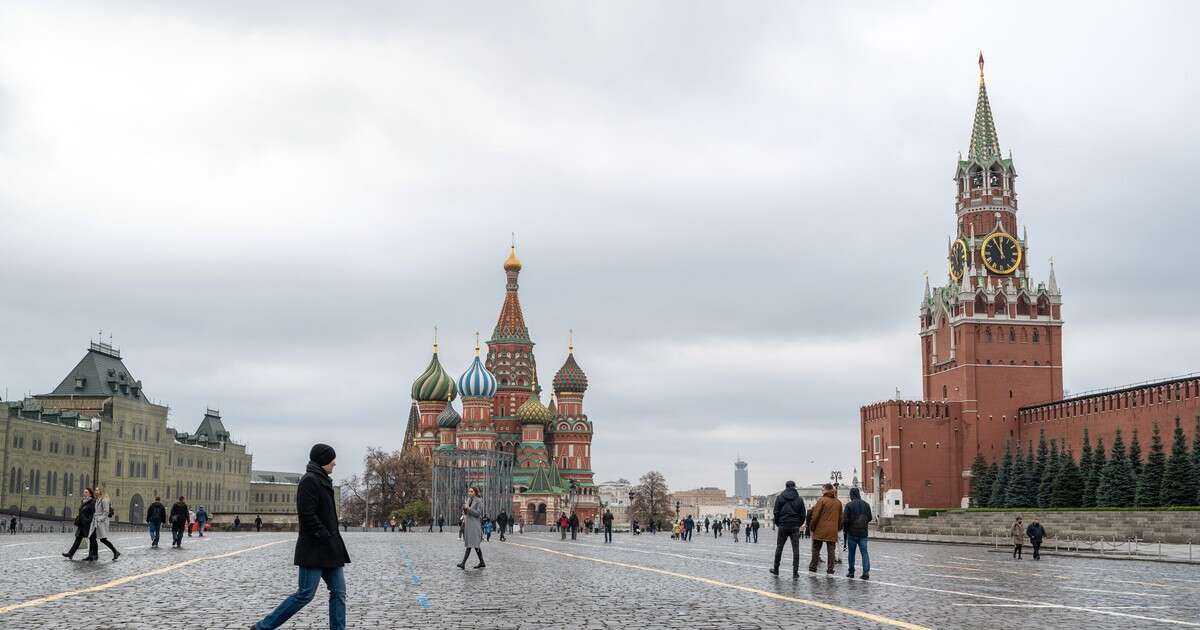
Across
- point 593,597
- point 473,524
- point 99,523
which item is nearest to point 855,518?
point 593,597

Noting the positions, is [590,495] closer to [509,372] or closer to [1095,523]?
[509,372]

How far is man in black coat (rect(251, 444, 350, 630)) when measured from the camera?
28.1 feet

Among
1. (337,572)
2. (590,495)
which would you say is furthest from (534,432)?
(337,572)

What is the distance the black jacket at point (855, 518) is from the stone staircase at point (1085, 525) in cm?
2545

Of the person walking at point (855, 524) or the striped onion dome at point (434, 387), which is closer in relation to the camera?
the person walking at point (855, 524)

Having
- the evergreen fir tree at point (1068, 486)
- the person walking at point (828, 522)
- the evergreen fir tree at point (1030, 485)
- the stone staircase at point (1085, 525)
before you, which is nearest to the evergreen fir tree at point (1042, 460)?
the evergreen fir tree at point (1030, 485)

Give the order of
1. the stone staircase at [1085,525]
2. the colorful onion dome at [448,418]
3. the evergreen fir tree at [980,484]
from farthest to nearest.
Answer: the colorful onion dome at [448,418]
the evergreen fir tree at [980,484]
the stone staircase at [1085,525]

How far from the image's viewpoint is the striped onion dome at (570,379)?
112938 millimetres

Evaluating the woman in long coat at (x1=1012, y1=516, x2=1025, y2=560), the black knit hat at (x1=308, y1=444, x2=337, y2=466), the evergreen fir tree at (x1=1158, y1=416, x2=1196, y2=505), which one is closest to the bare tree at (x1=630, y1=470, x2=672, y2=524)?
the evergreen fir tree at (x1=1158, y1=416, x2=1196, y2=505)

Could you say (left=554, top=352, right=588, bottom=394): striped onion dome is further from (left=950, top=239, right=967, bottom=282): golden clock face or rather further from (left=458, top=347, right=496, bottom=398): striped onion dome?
(left=950, top=239, right=967, bottom=282): golden clock face

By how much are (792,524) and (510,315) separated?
333ft

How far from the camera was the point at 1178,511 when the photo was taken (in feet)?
161

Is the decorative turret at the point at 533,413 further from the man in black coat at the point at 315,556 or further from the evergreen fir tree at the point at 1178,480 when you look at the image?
the man in black coat at the point at 315,556

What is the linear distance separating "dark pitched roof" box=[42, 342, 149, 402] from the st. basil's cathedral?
91.1 ft
